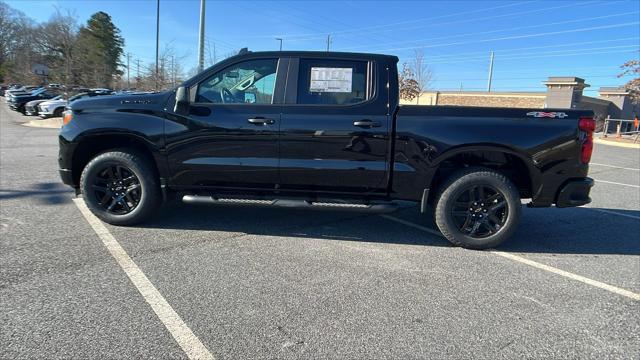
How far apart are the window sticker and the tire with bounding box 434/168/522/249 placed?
4.92 feet

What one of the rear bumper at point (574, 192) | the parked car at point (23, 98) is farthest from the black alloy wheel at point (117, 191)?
the parked car at point (23, 98)

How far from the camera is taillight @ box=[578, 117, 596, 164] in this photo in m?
4.12

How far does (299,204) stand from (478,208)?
1905 millimetres

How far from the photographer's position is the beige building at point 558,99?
30.0 meters

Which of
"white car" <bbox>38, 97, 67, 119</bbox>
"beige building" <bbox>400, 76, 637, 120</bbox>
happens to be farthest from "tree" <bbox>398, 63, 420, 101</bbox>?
"white car" <bbox>38, 97, 67, 119</bbox>

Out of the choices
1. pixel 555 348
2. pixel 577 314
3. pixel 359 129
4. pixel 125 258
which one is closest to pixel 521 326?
pixel 555 348

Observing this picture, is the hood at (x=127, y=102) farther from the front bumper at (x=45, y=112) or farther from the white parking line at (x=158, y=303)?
the front bumper at (x=45, y=112)

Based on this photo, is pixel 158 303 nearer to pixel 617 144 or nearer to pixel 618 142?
pixel 617 144

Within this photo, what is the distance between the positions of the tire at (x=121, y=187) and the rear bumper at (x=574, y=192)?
433cm

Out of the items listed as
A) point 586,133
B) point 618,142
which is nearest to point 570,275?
point 586,133

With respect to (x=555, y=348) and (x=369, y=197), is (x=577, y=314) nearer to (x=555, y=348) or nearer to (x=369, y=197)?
(x=555, y=348)

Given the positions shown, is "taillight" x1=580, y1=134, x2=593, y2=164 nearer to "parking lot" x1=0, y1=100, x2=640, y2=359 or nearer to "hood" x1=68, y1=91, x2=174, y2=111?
"parking lot" x1=0, y1=100, x2=640, y2=359

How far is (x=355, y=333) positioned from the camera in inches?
107

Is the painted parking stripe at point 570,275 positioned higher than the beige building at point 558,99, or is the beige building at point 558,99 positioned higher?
the beige building at point 558,99
